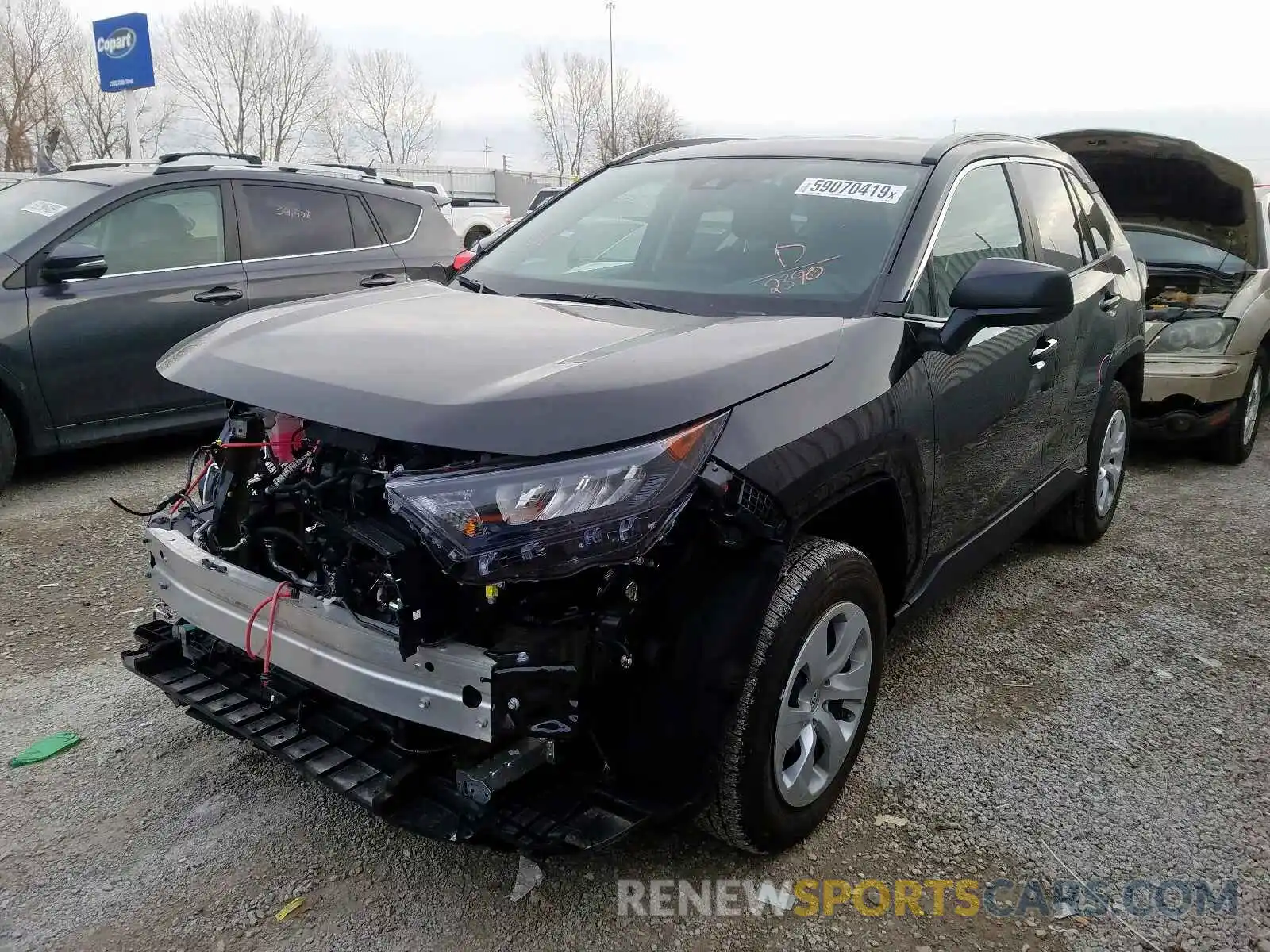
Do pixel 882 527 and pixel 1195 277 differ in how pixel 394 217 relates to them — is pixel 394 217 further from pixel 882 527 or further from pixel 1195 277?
pixel 1195 277

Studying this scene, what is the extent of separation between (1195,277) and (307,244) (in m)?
6.02

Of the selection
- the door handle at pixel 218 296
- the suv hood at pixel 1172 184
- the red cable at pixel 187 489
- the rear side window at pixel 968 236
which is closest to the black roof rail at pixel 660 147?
the rear side window at pixel 968 236

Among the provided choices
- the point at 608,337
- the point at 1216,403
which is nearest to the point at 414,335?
the point at 608,337

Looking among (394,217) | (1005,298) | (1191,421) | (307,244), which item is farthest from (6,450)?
(1191,421)

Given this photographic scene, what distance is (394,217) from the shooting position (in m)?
7.01

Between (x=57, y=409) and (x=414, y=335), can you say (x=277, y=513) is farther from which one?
(x=57, y=409)

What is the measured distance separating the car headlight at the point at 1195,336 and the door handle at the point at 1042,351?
10.3ft

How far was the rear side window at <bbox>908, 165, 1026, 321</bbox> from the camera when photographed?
2926mm

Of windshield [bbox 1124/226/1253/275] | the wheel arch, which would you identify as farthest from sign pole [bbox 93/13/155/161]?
the wheel arch

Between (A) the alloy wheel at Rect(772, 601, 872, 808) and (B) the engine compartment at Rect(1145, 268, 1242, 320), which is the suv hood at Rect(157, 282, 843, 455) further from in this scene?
(B) the engine compartment at Rect(1145, 268, 1242, 320)

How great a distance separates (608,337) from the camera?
8.24ft

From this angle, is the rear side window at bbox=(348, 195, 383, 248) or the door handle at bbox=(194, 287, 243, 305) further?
the rear side window at bbox=(348, 195, 383, 248)

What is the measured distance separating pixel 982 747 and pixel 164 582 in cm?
244

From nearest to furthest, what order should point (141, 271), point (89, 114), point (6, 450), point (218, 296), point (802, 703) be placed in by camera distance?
point (802, 703), point (6, 450), point (141, 271), point (218, 296), point (89, 114)
